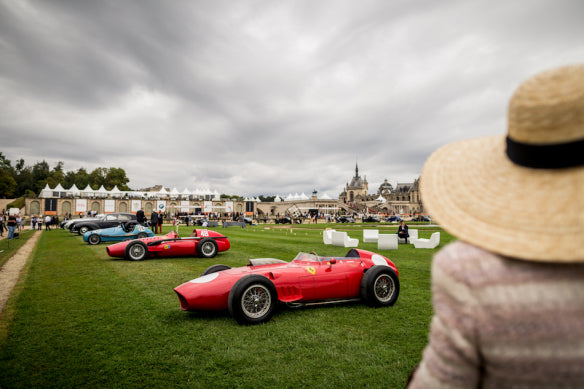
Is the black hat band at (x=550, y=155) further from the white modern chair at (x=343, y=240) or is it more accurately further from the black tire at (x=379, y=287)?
the white modern chair at (x=343, y=240)

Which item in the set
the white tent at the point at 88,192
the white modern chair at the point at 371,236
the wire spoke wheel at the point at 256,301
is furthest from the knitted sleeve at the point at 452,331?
the white tent at the point at 88,192

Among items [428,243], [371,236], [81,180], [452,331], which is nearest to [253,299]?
[452,331]

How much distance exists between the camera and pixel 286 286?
6336 mm

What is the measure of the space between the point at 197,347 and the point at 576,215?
16.7ft

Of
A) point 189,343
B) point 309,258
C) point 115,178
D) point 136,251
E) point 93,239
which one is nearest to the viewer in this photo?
point 189,343

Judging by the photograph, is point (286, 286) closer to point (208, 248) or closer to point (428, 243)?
point (208, 248)

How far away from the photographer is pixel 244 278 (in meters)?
5.91

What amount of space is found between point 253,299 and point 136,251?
891 cm

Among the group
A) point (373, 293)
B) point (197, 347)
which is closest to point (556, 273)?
point (197, 347)

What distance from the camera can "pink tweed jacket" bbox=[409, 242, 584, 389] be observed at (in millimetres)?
1112

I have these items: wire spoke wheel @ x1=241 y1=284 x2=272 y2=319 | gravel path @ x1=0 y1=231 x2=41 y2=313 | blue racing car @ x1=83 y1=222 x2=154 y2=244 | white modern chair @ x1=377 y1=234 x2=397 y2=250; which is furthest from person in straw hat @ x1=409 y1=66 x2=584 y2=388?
blue racing car @ x1=83 y1=222 x2=154 y2=244

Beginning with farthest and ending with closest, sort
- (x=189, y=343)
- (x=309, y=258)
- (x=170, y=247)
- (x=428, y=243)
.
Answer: (x=428, y=243) → (x=170, y=247) → (x=309, y=258) → (x=189, y=343)

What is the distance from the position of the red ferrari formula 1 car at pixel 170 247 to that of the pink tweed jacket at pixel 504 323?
13092 mm

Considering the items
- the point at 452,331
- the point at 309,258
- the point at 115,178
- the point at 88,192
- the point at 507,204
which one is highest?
the point at 115,178
